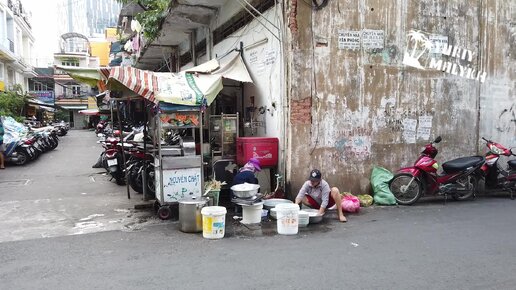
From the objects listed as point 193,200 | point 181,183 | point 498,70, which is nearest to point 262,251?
point 193,200

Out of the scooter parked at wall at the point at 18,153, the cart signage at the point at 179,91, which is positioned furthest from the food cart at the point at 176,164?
the scooter parked at wall at the point at 18,153

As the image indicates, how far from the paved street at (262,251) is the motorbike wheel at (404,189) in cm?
26

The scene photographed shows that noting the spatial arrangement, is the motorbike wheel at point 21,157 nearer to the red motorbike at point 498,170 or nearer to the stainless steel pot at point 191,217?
the stainless steel pot at point 191,217

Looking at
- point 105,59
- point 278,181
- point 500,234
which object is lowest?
point 500,234

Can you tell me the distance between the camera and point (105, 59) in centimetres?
6069

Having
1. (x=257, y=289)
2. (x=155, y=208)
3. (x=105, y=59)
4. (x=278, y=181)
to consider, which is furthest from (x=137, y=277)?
(x=105, y=59)

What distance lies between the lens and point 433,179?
8352 mm

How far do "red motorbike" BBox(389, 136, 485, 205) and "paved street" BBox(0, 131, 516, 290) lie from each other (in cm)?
29

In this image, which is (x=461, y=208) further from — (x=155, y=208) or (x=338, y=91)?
(x=155, y=208)

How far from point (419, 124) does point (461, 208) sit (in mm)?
1965

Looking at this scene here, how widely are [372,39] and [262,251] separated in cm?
513

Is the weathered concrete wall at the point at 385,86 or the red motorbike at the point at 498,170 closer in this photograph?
the weathered concrete wall at the point at 385,86

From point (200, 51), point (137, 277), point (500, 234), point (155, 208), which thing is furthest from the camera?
Result: point (200, 51)

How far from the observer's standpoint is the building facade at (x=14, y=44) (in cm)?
3015
